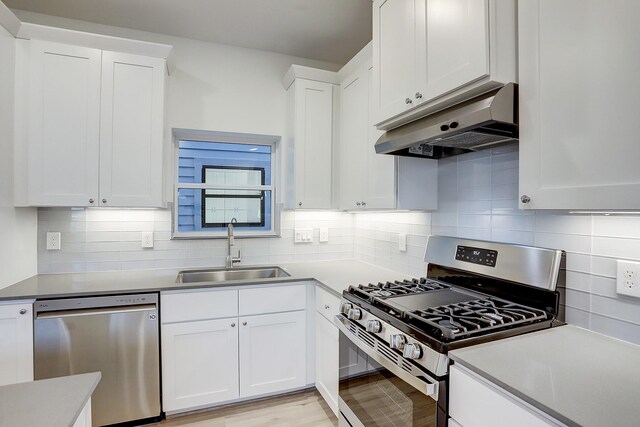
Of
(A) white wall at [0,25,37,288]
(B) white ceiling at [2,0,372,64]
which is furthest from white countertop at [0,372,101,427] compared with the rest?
(B) white ceiling at [2,0,372,64]

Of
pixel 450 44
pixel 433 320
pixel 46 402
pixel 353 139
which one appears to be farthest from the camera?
pixel 353 139

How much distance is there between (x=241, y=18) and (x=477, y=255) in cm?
221

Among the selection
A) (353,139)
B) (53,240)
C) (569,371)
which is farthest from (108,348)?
(569,371)

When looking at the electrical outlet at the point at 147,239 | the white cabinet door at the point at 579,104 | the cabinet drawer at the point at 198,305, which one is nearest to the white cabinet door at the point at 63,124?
the electrical outlet at the point at 147,239

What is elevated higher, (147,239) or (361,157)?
(361,157)

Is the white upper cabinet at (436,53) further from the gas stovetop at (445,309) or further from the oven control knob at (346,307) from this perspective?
the oven control knob at (346,307)

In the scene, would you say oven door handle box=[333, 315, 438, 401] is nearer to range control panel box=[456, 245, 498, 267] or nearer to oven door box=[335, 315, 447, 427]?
oven door box=[335, 315, 447, 427]

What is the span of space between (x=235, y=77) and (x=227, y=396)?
7.85 ft

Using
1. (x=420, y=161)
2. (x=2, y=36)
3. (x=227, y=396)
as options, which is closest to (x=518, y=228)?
(x=420, y=161)

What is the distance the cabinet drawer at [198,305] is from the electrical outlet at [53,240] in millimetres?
959

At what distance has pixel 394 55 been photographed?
171 cm

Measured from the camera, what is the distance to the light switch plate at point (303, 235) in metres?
2.87

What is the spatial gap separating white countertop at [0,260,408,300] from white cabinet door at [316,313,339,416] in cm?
27

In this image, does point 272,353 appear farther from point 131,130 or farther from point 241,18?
point 241,18
